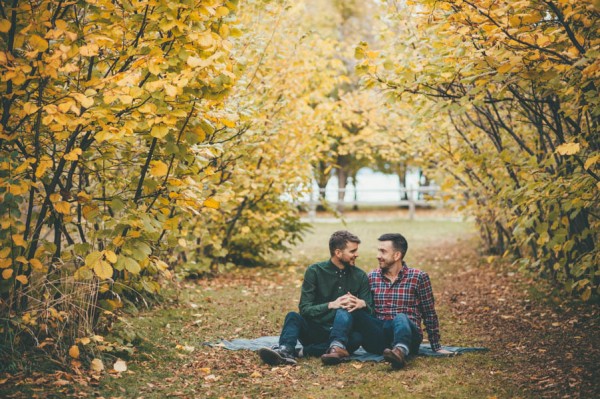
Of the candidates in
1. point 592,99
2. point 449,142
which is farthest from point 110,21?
point 449,142

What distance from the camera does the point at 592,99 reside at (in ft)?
14.8

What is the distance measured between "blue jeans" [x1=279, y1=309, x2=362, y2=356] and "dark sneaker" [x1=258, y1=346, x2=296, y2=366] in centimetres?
9

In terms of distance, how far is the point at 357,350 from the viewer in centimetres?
539

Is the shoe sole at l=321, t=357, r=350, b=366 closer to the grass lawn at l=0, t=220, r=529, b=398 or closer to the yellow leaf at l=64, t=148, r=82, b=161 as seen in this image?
the grass lawn at l=0, t=220, r=529, b=398

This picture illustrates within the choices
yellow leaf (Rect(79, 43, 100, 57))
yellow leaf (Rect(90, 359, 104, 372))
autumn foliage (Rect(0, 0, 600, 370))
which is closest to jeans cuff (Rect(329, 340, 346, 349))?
autumn foliage (Rect(0, 0, 600, 370))

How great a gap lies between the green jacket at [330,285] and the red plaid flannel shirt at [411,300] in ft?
0.42

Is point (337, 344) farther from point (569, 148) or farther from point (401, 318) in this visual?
point (569, 148)

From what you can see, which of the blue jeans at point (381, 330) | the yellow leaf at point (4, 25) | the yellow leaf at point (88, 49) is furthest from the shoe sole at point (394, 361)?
the yellow leaf at point (4, 25)

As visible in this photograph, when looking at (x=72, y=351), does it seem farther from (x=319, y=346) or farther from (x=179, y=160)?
(x=319, y=346)

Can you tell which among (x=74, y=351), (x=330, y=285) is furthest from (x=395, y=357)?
(x=74, y=351)

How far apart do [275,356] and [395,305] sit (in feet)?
3.82

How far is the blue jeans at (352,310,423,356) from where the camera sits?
16.2 feet

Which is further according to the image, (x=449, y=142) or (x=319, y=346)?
(x=449, y=142)

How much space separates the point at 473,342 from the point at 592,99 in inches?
97.4
